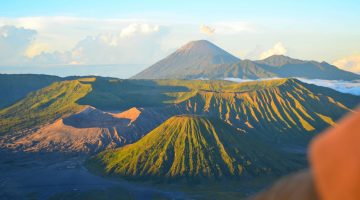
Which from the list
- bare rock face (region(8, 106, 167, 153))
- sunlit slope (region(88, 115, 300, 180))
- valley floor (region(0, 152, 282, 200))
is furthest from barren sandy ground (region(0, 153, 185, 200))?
bare rock face (region(8, 106, 167, 153))

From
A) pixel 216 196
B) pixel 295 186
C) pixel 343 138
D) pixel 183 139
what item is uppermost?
pixel 343 138

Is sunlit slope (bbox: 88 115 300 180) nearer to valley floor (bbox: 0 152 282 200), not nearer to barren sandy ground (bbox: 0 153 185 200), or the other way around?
valley floor (bbox: 0 152 282 200)

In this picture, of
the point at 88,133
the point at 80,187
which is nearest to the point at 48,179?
the point at 80,187

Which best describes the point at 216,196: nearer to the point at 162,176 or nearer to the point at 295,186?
the point at 162,176

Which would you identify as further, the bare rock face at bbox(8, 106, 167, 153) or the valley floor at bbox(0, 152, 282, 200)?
the bare rock face at bbox(8, 106, 167, 153)

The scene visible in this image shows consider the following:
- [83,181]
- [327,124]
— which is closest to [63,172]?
[83,181]

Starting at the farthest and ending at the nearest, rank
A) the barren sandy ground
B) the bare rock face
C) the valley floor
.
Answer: the bare rock face → the barren sandy ground → the valley floor

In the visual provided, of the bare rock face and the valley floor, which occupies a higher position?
the bare rock face

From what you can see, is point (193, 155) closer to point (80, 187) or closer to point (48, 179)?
point (80, 187)
